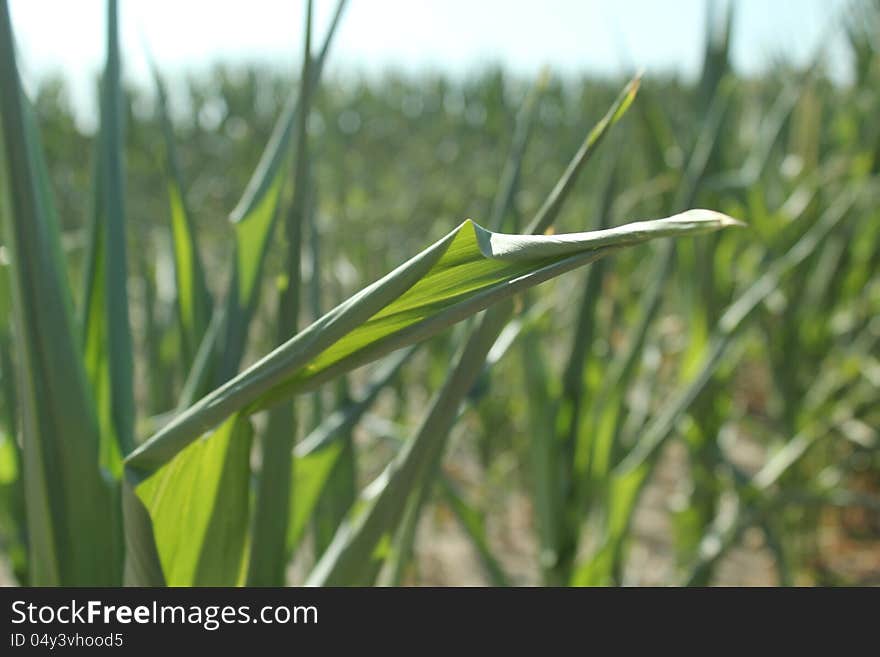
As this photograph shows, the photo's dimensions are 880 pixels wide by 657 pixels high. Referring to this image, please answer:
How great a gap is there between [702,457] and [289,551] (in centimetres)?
58

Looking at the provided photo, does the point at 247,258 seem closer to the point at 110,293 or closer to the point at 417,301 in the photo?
the point at 110,293

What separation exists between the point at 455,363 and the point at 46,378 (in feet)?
0.54

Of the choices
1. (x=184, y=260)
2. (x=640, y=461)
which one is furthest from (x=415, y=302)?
(x=640, y=461)

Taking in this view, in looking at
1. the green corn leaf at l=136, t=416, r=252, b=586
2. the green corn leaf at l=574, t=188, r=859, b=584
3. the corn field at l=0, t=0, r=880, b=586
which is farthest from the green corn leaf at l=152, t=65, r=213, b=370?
the green corn leaf at l=574, t=188, r=859, b=584

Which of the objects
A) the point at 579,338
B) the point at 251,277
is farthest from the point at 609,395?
the point at 251,277

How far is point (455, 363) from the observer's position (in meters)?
0.37

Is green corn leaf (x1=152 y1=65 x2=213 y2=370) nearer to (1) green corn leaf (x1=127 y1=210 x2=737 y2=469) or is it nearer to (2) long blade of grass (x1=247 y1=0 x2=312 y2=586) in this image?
(2) long blade of grass (x1=247 y1=0 x2=312 y2=586)

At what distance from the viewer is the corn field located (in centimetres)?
32

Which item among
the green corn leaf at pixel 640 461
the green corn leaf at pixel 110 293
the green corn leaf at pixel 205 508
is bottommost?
the green corn leaf at pixel 640 461

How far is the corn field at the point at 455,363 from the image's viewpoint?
32 cm

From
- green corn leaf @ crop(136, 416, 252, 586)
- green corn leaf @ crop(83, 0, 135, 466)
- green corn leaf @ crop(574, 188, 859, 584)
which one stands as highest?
green corn leaf @ crop(83, 0, 135, 466)

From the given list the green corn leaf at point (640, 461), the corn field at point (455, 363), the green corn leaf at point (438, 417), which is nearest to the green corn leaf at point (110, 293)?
the corn field at point (455, 363)

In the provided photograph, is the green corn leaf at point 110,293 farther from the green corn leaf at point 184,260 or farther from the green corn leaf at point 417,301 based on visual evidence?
the green corn leaf at point 417,301
